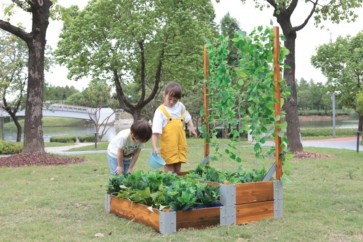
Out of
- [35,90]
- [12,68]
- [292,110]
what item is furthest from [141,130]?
[12,68]

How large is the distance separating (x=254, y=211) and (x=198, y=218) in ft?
2.46

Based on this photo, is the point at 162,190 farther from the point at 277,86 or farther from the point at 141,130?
the point at 277,86

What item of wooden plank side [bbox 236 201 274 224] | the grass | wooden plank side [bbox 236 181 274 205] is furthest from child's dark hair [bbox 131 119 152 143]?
wooden plank side [bbox 236 201 274 224]

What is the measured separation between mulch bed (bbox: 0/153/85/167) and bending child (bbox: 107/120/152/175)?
668 centimetres

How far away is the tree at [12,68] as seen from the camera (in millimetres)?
29094

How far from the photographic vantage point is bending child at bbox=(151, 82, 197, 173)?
591 cm

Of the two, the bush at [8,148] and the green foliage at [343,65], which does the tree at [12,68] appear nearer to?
the bush at [8,148]

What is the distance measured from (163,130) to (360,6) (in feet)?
39.0

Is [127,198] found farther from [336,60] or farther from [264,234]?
[336,60]

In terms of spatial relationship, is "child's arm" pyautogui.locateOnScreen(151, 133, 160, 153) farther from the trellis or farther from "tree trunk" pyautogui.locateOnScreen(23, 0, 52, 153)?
"tree trunk" pyautogui.locateOnScreen(23, 0, 52, 153)

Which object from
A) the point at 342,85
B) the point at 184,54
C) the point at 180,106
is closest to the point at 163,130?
the point at 180,106

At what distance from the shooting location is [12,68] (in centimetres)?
2934

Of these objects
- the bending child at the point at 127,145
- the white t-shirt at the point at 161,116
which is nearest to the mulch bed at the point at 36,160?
the bending child at the point at 127,145

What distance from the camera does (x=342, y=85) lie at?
3297cm
